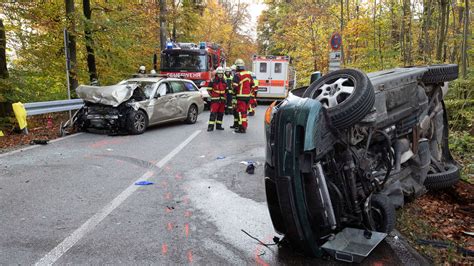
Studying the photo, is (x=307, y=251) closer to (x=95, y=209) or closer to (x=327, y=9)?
(x=95, y=209)

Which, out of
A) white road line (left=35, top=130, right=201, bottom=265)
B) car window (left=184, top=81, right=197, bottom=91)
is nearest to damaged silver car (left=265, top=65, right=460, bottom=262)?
white road line (left=35, top=130, right=201, bottom=265)

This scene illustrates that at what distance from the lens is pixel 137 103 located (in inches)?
432

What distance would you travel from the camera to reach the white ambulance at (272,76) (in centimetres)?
2164

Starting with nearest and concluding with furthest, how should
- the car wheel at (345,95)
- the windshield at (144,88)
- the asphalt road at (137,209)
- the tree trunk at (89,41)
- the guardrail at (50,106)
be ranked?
the car wheel at (345,95)
the asphalt road at (137,209)
the guardrail at (50,106)
the windshield at (144,88)
the tree trunk at (89,41)

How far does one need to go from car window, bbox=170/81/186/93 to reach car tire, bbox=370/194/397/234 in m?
9.80

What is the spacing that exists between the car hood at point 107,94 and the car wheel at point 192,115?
273 cm

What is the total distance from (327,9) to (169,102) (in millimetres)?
12077

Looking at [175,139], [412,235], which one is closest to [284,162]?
[412,235]

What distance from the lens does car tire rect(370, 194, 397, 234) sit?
11.7 ft

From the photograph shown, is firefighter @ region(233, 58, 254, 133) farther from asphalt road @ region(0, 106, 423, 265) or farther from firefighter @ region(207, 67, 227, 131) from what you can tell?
asphalt road @ region(0, 106, 423, 265)

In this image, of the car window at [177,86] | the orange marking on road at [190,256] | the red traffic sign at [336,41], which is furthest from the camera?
the car window at [177,86]

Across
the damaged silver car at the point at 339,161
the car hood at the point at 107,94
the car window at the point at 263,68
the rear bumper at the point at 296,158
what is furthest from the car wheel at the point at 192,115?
the rear bumper at the point at 296,158

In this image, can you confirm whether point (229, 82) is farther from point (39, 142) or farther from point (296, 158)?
point (296, 158)

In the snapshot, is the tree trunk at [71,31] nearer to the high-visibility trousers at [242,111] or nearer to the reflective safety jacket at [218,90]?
the reflective safety jacket at [218,90]
